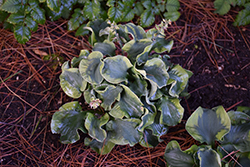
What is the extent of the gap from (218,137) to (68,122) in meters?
0.96

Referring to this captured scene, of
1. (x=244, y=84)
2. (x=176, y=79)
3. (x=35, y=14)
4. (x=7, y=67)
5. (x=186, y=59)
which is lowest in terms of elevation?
(x=244, y=84)

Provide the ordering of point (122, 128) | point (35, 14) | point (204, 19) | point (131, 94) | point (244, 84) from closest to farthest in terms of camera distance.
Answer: point (131, 94)
point (122, 128)
point (35, 14)
point (244, 84)
point (204, 19)

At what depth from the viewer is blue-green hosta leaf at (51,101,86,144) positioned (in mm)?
1296

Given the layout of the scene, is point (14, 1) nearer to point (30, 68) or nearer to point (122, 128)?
point (30, 68)

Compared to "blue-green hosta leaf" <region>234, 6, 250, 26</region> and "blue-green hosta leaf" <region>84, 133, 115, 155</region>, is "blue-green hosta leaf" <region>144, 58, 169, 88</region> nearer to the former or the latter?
"blue-green hosta leaf" <region>84, 133, 115, 155</region>

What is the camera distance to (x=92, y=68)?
1274mm

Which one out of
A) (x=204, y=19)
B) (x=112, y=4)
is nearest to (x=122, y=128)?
(x=112, y=4)

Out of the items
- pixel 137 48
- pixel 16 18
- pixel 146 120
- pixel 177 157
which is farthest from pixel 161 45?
pixel 16 18

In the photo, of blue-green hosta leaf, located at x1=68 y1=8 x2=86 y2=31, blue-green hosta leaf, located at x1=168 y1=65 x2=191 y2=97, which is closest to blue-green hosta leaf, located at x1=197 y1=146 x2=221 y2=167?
blue-green hosta leaf, located at x1=168 y1=65 x2=191 y2=97

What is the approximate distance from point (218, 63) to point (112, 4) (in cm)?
101

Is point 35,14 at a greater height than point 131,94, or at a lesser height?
greater

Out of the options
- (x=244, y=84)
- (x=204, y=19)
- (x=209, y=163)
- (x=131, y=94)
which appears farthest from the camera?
(x=204, y=19)

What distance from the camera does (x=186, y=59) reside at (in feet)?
5.55

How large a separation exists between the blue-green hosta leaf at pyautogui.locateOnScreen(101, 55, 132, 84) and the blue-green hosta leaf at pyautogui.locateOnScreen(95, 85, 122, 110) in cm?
6
